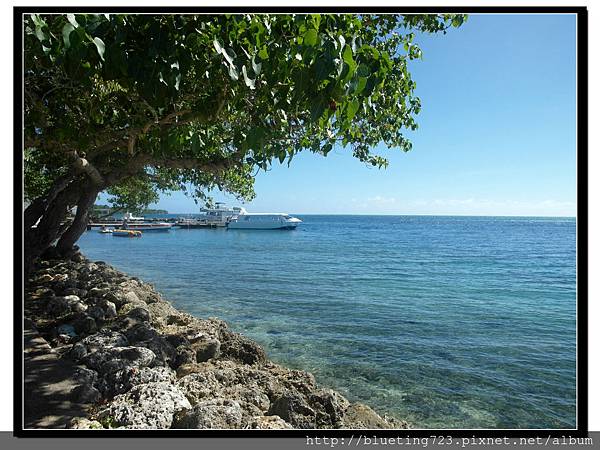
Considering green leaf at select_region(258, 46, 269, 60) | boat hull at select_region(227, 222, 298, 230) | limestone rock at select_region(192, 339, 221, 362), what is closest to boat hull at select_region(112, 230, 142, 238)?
boat hull at select_region(227, 222, 298, 230)

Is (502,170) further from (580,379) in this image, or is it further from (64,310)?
(64,310)

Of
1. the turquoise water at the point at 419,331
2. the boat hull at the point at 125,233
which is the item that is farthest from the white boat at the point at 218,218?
the turquoise water at the point at 419,331

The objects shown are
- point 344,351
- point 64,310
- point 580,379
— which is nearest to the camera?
point 580,379

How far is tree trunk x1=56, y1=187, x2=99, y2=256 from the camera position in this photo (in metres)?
6.78

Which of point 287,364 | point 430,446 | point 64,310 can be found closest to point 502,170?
point 287,364

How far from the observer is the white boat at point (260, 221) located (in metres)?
46.0

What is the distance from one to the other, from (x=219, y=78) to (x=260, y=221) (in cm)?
4450

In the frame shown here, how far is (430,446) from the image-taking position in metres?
2.00

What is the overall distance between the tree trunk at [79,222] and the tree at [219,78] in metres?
2.44

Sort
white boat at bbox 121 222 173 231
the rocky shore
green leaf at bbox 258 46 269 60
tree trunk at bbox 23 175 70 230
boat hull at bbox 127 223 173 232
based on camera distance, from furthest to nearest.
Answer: boat hull at bbox 127 223 173 232
white boat at bbox 121 222 173 231
tree trunk at bbox 23 175 70 230
the rocky shore
green leaf at bbox 258 46 269 60

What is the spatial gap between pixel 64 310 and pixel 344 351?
339 cm

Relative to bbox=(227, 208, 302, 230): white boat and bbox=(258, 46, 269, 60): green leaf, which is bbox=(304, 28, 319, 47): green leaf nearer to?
bbox=(258, 46, 269, 60): green leaf

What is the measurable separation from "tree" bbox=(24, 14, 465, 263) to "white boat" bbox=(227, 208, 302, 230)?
4165cm

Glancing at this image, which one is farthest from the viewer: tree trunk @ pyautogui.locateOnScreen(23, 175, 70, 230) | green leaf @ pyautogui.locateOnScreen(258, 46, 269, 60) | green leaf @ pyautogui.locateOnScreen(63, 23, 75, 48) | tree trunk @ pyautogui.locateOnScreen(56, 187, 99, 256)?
tree trunk @ pyautogui.locateOnScreen(56, 187, 99, 256)
